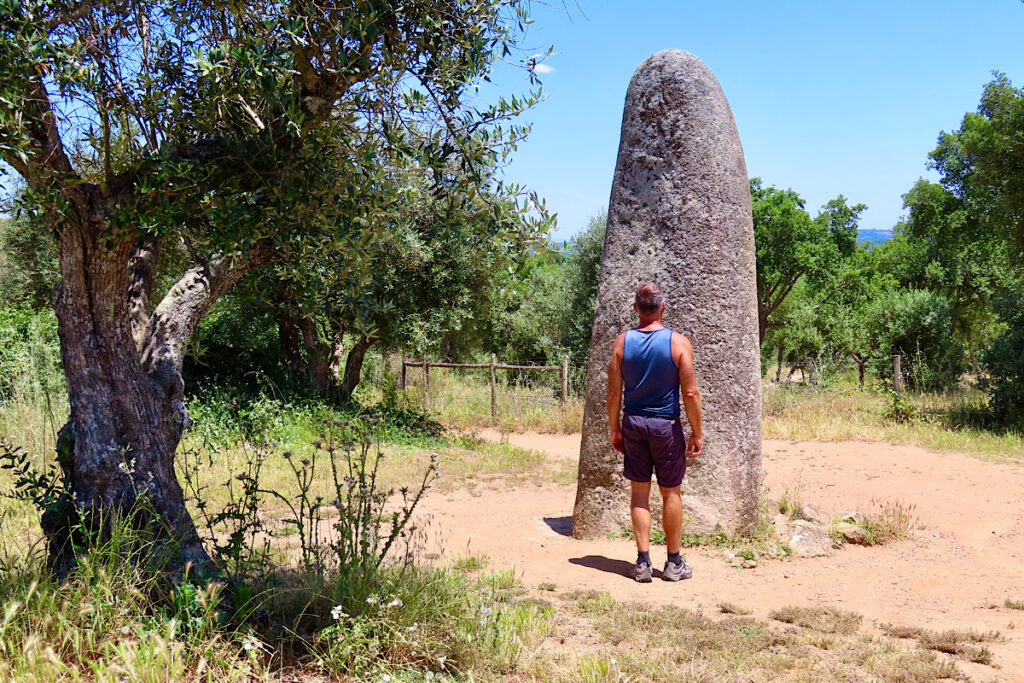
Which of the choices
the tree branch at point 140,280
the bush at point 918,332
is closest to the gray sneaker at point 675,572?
the tree branch at point 140,280

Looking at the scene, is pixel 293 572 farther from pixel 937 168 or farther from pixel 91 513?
pixel 937 168

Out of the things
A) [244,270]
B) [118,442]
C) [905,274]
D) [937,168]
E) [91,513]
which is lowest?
[91,513]

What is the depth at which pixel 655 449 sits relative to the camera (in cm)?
521

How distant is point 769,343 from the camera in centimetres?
3659

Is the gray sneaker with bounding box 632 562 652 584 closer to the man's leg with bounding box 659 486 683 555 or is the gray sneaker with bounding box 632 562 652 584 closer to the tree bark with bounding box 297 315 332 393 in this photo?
the man's leg with bounding box 659 486 683 555

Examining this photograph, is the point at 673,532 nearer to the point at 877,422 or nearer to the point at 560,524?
the point at 560,524

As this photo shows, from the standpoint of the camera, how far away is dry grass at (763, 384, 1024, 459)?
11.5 m

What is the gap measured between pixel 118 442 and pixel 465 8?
3.15 meters

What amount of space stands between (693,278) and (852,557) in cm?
273

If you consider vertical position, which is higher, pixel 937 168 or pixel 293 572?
pixel 937 168

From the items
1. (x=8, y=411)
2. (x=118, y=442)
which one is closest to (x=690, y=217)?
(x=118, y=442)

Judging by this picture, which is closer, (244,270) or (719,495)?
(244,270)

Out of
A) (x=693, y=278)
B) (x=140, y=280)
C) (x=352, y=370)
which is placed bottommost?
(x=352, y=370)

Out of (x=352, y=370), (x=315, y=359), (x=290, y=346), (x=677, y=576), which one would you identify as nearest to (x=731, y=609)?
(x=677, y=576)
